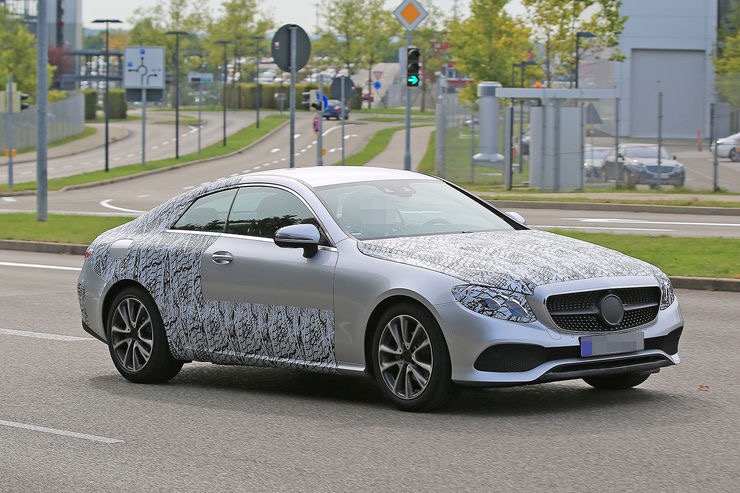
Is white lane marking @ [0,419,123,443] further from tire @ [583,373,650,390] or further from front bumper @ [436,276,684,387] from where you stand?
tire @ [583,373,650,390]

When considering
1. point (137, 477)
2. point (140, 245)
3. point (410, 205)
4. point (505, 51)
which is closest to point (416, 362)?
point (410, 205)

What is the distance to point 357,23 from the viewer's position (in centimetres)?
11894

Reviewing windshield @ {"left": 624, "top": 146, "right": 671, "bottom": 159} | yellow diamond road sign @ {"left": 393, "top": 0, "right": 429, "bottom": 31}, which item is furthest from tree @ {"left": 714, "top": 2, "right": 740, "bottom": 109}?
yellow diamond road sign @ {"left": 393, "top": 0, "right": 429, "bottom": 31}

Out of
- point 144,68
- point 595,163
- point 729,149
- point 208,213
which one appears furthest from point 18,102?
point 208,213

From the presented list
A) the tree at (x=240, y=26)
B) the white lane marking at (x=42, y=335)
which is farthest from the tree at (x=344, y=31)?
the white lane marking at (x=42, y=335)

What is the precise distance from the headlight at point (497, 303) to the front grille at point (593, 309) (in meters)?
0.14

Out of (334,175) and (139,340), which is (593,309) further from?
(139,340)

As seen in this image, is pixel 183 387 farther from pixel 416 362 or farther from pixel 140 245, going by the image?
pixel 416 362

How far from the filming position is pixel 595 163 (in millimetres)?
38875

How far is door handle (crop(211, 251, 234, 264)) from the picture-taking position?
9461 mm

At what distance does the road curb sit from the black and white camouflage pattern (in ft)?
24.6

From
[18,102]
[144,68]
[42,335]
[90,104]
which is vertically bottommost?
[42,335]

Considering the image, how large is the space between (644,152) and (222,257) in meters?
31.3

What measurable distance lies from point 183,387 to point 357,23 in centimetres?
11071
